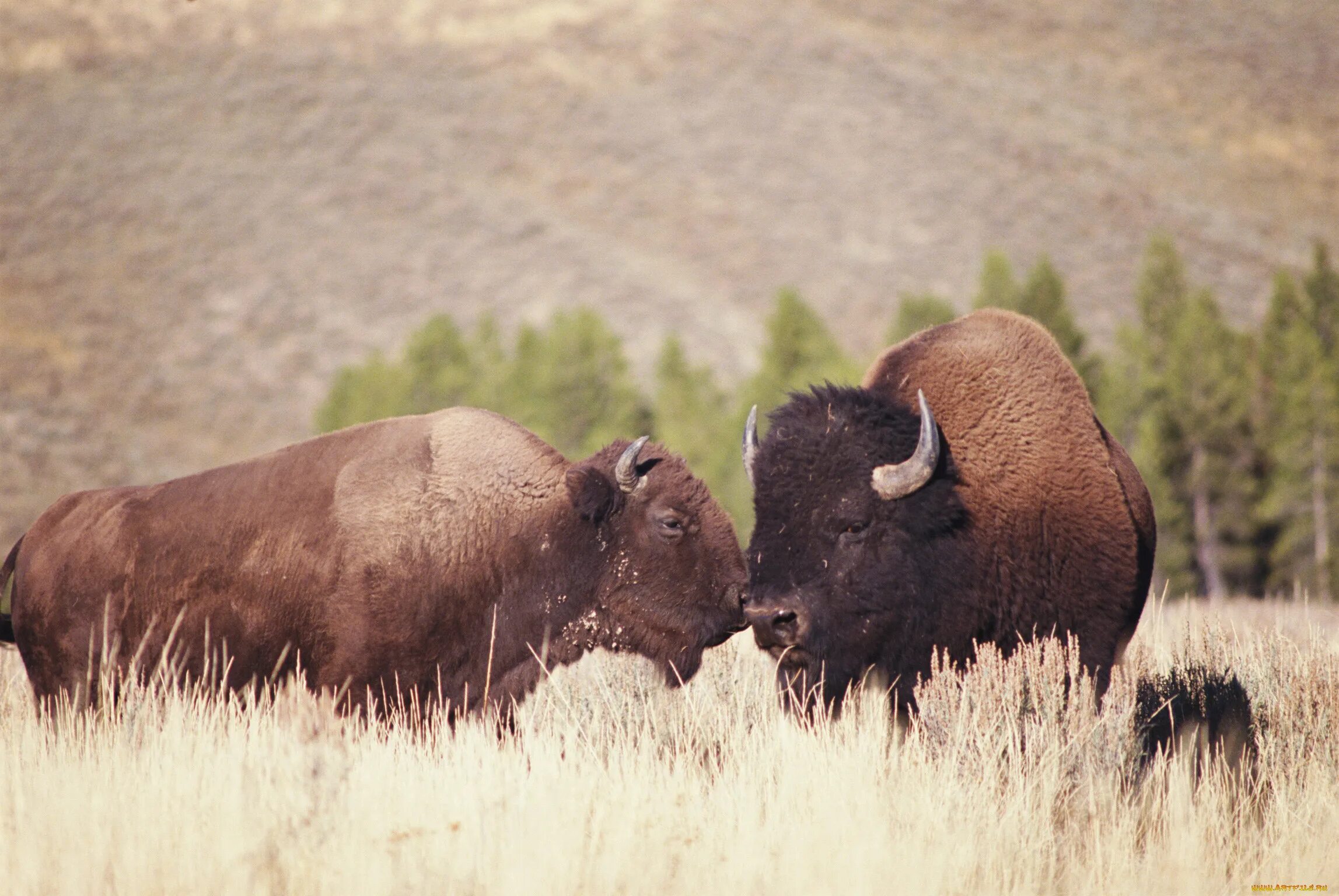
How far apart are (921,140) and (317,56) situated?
39.7m

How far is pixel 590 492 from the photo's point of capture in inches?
278

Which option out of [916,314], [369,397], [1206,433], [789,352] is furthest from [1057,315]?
[369,397]

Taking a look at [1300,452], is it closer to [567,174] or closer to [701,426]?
[701,426]

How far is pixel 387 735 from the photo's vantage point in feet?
20.2

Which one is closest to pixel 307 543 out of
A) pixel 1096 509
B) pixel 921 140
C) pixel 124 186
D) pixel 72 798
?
pixel 72 798

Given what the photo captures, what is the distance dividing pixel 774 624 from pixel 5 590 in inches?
165

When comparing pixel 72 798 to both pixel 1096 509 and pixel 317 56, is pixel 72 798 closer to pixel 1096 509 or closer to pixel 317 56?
pixel 1096 509

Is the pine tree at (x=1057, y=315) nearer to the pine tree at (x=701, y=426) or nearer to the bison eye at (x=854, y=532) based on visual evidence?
the pine tree at (x=701, y=426)

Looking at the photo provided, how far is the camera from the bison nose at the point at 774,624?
5988 mm

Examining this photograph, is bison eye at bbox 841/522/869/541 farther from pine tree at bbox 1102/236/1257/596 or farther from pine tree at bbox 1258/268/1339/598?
pine tree at bbox 1258/268/1339/598

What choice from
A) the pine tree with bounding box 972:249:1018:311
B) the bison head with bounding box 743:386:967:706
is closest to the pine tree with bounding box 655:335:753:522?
the pine tree with bounding box 972:249:1018:311

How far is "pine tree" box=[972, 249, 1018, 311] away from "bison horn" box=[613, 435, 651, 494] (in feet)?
83.5

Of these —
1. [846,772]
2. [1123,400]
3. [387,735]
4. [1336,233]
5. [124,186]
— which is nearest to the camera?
[846,772]

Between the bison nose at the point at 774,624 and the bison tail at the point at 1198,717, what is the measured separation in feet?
5.08
